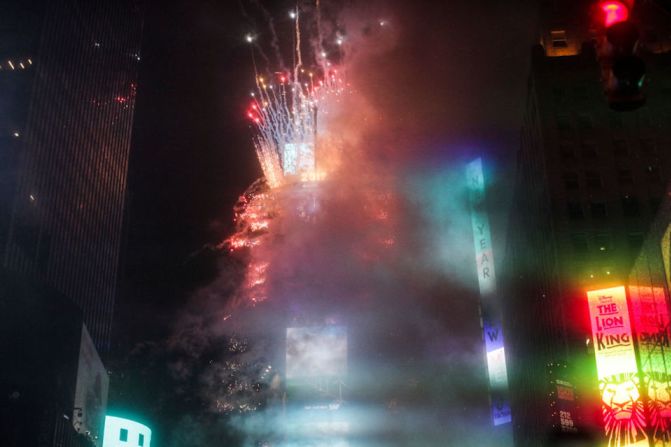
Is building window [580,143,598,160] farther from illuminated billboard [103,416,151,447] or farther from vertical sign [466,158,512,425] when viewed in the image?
illuminated billboard [103,416,151,447]

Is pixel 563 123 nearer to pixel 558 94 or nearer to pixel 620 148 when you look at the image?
pixel 558 94

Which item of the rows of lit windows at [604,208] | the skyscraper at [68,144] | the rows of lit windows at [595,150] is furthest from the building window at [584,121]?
the skyscraper at [68,144]

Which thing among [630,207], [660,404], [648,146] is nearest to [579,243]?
[630,207]

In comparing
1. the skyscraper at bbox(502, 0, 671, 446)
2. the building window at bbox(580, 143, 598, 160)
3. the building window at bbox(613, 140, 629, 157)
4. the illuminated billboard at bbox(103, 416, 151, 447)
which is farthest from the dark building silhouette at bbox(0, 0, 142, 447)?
the building window at bbox(613, 140, 629, 157)

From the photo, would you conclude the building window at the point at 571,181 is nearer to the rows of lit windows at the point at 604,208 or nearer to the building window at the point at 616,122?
the rows of lit windows at the point at 604,208

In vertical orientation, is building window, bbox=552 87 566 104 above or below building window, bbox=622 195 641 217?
above

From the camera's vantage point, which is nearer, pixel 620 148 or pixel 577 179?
pixel 577 179
